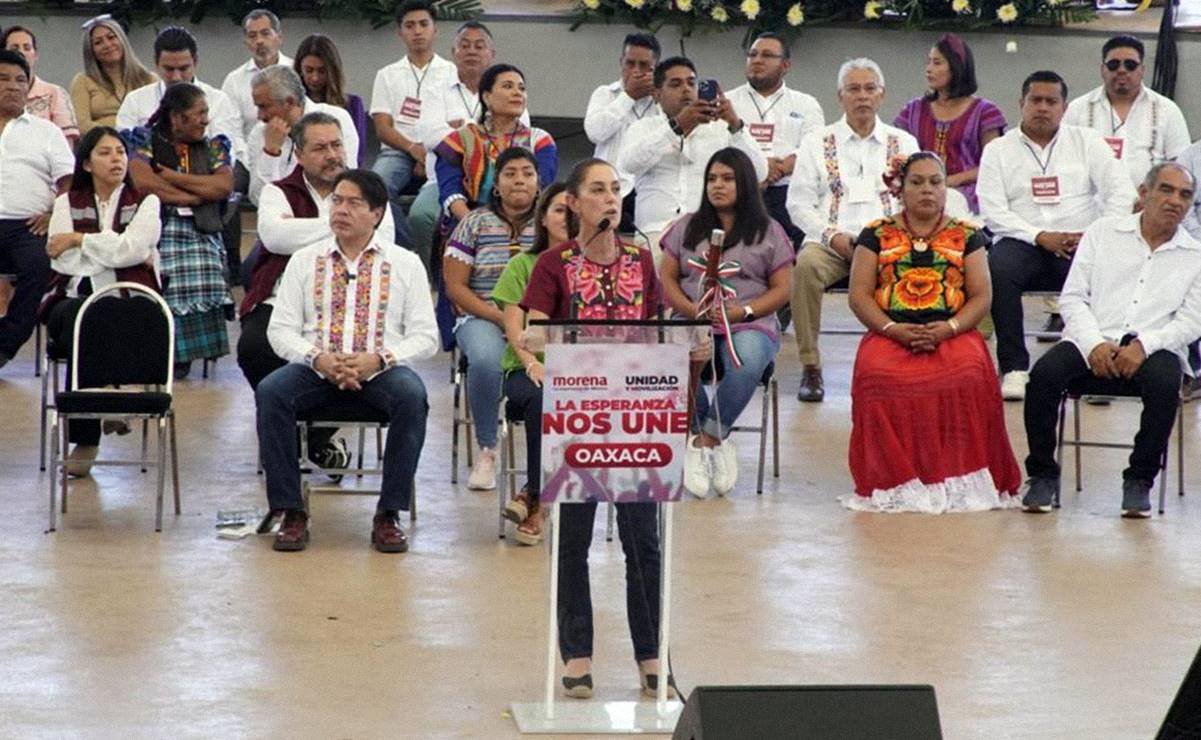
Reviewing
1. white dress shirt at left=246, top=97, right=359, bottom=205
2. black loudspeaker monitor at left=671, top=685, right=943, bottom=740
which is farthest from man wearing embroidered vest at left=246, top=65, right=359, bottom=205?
black loudspeaker monitor at left=671, top=685, right=943, bottom=740

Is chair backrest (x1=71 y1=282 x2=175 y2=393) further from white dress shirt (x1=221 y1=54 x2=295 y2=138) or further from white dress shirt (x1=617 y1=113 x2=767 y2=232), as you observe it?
white dress shirt (x1=221 y1=54 x2=295 y2=138)

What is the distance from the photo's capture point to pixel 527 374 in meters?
6.15

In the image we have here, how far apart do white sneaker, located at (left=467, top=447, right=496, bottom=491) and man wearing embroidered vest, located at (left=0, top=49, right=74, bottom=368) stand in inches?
96.0

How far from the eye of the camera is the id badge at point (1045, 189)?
8414mm

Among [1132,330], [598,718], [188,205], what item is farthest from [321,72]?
[598,718]

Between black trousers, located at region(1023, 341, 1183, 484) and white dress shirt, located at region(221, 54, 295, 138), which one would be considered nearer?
black trousers, located at region(1023, 341, 1183, 484)

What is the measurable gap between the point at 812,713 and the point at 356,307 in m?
3.38

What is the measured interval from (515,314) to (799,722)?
2.84 m

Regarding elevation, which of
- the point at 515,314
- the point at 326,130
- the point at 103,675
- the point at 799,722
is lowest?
the point at 103,675

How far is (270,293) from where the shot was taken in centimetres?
695

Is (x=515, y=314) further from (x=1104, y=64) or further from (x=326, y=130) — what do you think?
(x=1104, y=64)

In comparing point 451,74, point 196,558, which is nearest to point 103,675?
point 196,558

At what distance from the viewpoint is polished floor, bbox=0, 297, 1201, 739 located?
4738mm

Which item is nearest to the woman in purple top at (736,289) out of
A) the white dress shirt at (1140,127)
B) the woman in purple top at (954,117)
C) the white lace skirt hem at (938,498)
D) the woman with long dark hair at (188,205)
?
the white lace skirt hem at (938,498)
